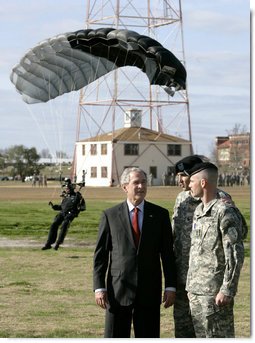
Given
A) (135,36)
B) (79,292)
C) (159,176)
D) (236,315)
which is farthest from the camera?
(159,176)

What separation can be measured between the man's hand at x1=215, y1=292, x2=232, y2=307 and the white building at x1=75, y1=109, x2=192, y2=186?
6294 centimetres

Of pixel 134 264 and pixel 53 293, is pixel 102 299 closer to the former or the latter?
pixel 134 264

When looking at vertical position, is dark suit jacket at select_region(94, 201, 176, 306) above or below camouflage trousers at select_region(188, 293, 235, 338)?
above

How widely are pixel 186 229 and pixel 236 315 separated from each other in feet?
10.7

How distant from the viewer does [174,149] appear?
72.5m

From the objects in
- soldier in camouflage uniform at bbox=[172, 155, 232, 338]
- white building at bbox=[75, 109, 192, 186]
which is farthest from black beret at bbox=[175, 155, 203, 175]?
white building at bbox=[75, 109, 192, 186]

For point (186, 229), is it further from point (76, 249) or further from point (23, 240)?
point (23, 240)

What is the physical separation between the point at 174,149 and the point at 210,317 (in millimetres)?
67524

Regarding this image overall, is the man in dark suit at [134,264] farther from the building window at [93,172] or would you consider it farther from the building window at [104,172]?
the building window at [93,172]

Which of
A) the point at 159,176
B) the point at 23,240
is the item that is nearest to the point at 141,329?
the point at 23,240

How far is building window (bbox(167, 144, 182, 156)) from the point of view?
72188mm

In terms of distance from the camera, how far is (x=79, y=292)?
1017 cm

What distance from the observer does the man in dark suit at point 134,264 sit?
213 inches

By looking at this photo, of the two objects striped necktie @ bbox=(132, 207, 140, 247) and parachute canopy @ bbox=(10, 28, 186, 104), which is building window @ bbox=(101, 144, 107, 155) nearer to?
parachute canopy @ bbox=(10, 28, 186, 104)
